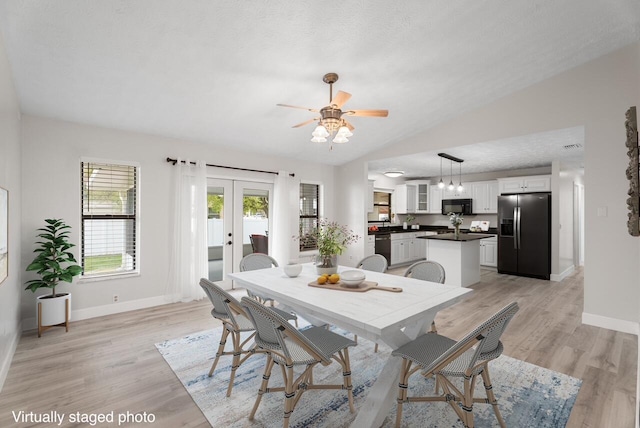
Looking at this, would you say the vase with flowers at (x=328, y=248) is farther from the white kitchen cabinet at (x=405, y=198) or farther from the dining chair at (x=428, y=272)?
the white kitchen cabinet at (x=405, y=198)

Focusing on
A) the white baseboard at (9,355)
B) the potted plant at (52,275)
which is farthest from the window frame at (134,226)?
the white baseboard at (9,355)

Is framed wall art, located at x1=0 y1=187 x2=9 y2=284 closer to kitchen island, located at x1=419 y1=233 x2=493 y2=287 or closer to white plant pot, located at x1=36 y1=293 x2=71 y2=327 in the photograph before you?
white plant pot, located at x1=36 y1=293 x2=71 y2=327

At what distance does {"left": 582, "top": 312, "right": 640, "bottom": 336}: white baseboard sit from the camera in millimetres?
3396

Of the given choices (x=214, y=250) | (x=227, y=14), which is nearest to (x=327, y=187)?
(x=214, y=250)

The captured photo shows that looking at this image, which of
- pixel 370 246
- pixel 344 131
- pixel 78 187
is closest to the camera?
pixel 344 131

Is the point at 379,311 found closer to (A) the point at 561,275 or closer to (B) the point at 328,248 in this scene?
(B) the point at 328,248

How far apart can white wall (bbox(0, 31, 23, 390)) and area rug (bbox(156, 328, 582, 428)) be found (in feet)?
3.99

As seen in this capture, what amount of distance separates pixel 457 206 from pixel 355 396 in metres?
6.57

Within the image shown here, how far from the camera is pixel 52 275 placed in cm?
327

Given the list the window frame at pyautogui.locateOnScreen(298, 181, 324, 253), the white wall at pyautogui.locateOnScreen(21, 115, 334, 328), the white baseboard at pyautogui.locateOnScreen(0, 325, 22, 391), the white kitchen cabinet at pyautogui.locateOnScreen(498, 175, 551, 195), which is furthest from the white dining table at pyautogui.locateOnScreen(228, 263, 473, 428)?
the white kitchen cabinet at pyautogui.locateOnScreen(498, 175, 551, 195)

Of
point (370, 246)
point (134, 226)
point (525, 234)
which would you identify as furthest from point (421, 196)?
point (134, 226)

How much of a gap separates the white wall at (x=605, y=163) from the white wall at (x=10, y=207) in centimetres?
554

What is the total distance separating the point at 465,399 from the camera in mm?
1680

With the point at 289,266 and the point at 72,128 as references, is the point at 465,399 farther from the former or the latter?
the point at 72,128
